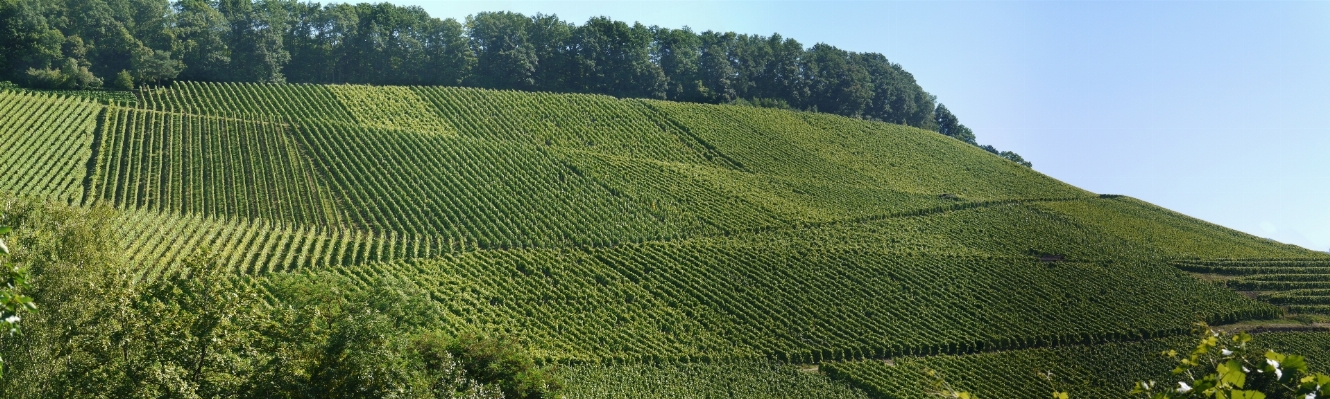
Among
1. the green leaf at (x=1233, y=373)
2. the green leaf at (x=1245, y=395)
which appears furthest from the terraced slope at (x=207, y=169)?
the green leaf at (x=1245, y=395)

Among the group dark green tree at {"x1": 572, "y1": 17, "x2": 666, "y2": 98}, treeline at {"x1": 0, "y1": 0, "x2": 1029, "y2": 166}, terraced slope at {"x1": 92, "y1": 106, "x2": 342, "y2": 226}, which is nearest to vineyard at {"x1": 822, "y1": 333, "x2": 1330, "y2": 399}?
terraced slope at {"x1": 92, "y1": 106, "x2": 342, "y2": 226}

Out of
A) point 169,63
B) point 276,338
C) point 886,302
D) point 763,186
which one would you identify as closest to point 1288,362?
point 276,338

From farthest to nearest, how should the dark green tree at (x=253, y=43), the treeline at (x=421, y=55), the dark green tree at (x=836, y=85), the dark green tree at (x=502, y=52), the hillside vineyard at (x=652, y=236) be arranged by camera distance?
1. the dark green tree at (x=836, y=85)
2. the dark green tree at (x=502, y=52)
3. the dark green tree at (x=253, y=43)
4. the treeline at (x=421, y=55)
5. the hillside vineyard at (x=652, y=236)

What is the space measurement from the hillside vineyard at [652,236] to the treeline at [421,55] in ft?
24.5

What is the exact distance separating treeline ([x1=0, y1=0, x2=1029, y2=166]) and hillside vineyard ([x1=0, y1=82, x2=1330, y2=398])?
7.47 m

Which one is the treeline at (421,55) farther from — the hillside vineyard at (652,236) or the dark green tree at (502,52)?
the hillside vineyard at (652,236)

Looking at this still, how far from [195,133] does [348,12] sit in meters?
34.1

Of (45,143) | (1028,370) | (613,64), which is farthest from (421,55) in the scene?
(1028,370)

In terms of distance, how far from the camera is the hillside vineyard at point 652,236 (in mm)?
51062

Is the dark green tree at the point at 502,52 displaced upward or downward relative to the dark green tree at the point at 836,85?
downward

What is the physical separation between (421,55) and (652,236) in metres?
47.6

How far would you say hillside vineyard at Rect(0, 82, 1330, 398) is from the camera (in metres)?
51.1

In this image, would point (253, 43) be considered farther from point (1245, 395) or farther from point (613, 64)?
point (1245, 395)

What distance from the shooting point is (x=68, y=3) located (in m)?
86.4
